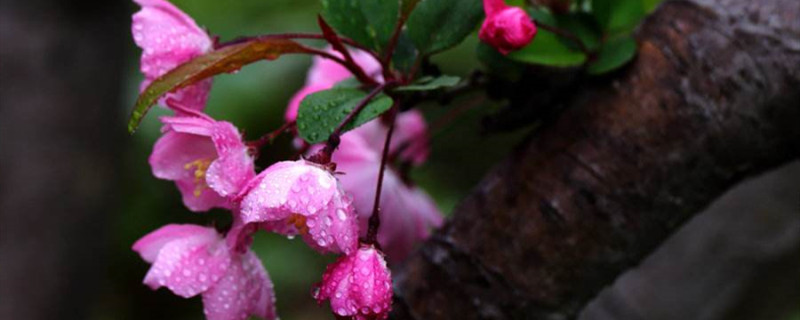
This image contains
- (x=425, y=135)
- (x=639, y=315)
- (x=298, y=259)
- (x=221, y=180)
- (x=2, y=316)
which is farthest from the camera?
(x=298, y=259)

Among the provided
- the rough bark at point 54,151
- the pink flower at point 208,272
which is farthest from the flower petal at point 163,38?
the rough bark at point 54,151

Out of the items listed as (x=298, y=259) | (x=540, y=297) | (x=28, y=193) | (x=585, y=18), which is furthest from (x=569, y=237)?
(x=298, y=259)

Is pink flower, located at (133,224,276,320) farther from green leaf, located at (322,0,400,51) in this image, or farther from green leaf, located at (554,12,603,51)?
green leaf, located at (554,12,603,51)

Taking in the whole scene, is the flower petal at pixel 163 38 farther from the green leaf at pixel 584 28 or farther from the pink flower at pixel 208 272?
the green leaf at pixel 584 28

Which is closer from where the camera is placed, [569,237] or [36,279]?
[569,237]

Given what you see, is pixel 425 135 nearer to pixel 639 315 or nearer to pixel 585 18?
pixel 585 18

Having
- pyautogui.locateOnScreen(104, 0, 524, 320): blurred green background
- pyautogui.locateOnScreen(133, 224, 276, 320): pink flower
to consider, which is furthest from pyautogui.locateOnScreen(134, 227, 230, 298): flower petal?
pyautogui.locateOnScreen(104, 0, 524, 320): blurred green background
